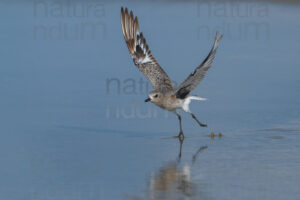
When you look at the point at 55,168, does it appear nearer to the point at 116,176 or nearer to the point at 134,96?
the point at 116,176

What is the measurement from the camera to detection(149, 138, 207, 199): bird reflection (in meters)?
6.78

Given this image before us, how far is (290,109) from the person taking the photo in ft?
34.1

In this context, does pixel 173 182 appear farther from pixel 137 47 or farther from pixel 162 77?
pixel 137 47

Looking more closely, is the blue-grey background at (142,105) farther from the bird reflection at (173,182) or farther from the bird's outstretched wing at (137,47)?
the bird's outstretched wing at (137,47)

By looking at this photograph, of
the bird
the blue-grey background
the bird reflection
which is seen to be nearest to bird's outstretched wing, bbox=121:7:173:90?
the bird

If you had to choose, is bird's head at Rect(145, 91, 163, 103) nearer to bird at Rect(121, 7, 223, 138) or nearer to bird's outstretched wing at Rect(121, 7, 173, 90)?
bird at Rect(121, 7, 223, 138)

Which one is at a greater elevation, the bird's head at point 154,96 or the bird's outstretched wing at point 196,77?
the bird's outstretched wing at point 196,77

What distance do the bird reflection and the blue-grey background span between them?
1 centimetres

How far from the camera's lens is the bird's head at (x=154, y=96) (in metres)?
9.28

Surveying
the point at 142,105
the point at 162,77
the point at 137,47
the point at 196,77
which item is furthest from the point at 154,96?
the point at 137,47

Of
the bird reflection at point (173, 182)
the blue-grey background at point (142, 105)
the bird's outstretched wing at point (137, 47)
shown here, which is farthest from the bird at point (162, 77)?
the bird reflection at point (173, 182)

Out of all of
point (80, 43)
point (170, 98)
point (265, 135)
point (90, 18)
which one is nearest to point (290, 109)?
point (265, 135)

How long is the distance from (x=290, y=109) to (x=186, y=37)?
4.76 m

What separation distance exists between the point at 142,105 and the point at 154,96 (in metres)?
1.41
